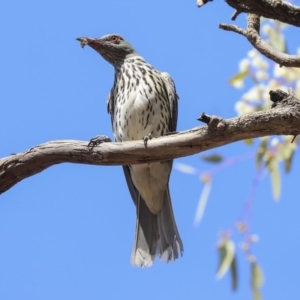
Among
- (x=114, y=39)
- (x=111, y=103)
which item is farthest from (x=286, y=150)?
(x=114, y=39)

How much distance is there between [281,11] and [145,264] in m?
2.83

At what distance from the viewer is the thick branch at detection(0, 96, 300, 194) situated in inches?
128

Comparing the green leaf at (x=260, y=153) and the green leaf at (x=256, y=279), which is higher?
the green leaf at (x=260, y=153)

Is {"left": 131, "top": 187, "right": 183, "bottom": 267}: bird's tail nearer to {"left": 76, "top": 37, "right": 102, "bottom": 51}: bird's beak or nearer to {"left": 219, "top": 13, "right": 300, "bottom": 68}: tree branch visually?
{"left": 76, "top": 37, "right": 102, "bottom": 51}: bird's beak

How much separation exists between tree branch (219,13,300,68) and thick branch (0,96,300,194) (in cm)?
22

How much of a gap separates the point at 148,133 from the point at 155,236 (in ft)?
2.44

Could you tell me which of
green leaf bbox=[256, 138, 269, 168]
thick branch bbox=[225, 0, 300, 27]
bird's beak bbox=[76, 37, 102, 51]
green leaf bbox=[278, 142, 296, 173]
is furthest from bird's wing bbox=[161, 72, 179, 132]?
thick branch bbox=[225, 0, 300, 27]

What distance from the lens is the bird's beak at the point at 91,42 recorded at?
547 centimetres

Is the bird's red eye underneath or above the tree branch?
above

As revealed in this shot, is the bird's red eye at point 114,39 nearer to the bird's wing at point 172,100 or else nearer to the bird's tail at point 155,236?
the bird's wing at point 172,100

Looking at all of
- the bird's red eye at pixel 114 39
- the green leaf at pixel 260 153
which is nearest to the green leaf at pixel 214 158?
the green leaf at pixel 260 153

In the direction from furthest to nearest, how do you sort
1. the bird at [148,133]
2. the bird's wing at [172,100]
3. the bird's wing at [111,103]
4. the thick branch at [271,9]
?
the bird's wing at [111,103] → the bird's wing at [172,100] → the bird at [148,133] → the thick branch at [271,9]

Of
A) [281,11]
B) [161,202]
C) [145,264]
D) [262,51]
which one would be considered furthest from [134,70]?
[281,11]

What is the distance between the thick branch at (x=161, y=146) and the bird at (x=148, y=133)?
1.46 m
